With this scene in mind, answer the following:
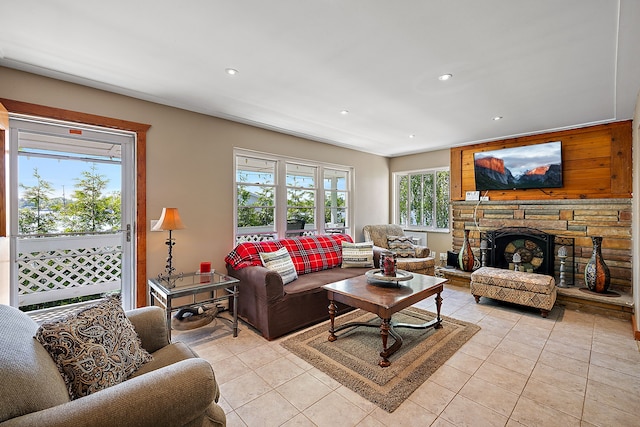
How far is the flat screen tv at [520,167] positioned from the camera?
13.7 ft

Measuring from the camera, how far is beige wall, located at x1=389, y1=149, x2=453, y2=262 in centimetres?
540

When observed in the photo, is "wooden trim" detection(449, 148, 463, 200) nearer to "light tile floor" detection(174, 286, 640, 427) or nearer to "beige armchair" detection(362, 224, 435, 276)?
"beige armchair" detection(362, 224, 435, 276)

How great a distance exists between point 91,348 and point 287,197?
3285 millimetres

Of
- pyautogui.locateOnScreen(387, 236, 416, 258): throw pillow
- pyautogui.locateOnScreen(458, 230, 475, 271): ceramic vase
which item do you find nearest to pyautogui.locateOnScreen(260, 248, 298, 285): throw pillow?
pyautogui.locateOnScreen(387, 236, 416, 258): throw pillow

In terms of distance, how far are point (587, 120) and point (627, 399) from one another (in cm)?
338

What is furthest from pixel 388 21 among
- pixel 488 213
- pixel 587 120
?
pixel 488 213

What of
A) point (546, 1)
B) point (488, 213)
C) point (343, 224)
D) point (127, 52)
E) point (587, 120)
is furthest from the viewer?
point (343, 224)

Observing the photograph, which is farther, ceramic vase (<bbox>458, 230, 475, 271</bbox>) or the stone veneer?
ceramic vase (<bbox>458, 230, 475, 271</bbox>)

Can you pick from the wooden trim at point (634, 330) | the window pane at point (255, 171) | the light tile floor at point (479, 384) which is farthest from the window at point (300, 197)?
the wooden trim at point (634, 330)

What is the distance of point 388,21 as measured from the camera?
1.79 metres

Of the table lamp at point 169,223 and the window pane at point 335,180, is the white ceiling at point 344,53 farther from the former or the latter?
the window pane at point 335,180

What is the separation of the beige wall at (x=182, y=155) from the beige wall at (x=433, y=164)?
303 centimetres

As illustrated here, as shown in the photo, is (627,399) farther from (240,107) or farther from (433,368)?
(240,107)

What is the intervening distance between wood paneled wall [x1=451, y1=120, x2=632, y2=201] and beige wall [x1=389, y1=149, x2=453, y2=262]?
1033mm
